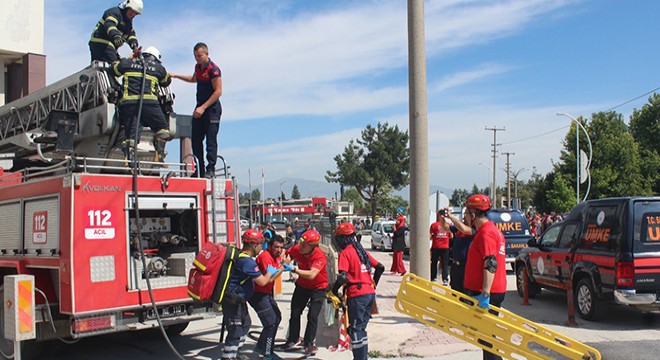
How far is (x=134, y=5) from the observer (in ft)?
27.6

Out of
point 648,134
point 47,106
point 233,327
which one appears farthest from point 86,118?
point 648,134

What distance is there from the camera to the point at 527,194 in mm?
101938

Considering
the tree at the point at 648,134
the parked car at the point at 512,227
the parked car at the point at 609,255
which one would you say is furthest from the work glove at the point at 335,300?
the tree at the point at 648,134

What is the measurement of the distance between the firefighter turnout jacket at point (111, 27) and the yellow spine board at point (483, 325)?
5.45 meters

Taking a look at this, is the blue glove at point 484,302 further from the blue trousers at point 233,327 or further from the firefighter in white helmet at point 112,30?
Answer: the firefighter in white helmet at point 112,30

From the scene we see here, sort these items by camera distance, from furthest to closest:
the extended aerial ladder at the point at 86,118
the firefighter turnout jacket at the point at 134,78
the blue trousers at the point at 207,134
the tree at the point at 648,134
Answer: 1. the tree at the point at 648,134
2. the blue trousers at the point at 207,134
3. the extended aerial ladder at the point at 86,118
4. the firefighter turnout jacket at the point at 134,78

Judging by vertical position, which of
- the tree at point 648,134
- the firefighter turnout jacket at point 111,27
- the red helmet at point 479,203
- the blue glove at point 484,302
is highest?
the tree at point 648,134

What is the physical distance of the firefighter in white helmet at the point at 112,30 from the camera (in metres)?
8.41

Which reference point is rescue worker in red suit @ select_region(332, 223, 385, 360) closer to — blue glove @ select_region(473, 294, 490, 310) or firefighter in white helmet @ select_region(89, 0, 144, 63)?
blue glove @ select_region(473, 294, 490, 310)

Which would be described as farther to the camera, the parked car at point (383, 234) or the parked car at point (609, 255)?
the parked car at point (383, 234)

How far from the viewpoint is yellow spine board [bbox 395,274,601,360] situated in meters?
5.53

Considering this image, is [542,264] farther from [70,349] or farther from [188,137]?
[70,349]

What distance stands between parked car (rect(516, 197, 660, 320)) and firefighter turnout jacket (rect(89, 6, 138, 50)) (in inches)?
311

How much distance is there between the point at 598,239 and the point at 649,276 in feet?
3.51
